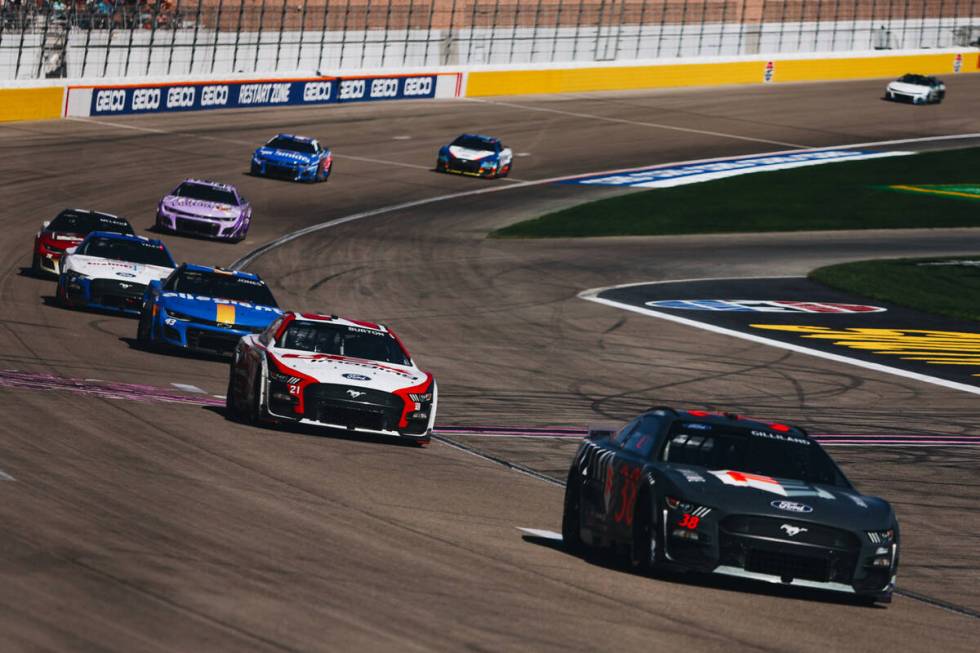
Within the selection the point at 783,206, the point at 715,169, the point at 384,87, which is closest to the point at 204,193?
the point at 783,206

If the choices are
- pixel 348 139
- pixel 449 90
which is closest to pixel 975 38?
pixel 449 90

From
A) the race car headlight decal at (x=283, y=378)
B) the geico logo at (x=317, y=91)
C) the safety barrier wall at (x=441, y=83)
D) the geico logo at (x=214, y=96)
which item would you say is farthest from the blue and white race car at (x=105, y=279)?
the geico logo at (x=317, y=91)

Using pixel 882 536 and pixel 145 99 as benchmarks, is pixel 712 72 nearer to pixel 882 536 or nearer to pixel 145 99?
pixel 145 99

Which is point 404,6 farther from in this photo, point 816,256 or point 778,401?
point 778,401

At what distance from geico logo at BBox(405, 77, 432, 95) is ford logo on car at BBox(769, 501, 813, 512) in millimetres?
56702

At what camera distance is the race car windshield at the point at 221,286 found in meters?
23.5

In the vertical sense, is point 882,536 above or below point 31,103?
above

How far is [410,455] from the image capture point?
16.5 metres

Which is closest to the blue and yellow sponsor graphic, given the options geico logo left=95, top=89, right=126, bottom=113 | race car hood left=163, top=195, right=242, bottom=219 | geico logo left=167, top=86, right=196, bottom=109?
race car hood left=163, top=195, right=242, bottom=219

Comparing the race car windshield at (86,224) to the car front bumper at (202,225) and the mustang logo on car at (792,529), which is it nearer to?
the car front bumper at (202,225)

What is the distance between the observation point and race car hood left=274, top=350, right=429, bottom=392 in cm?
1697

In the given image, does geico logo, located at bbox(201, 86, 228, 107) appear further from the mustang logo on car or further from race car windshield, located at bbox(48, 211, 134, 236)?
the mustang logo on car

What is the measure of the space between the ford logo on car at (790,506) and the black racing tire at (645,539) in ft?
2.46

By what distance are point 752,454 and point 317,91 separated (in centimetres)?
5282
